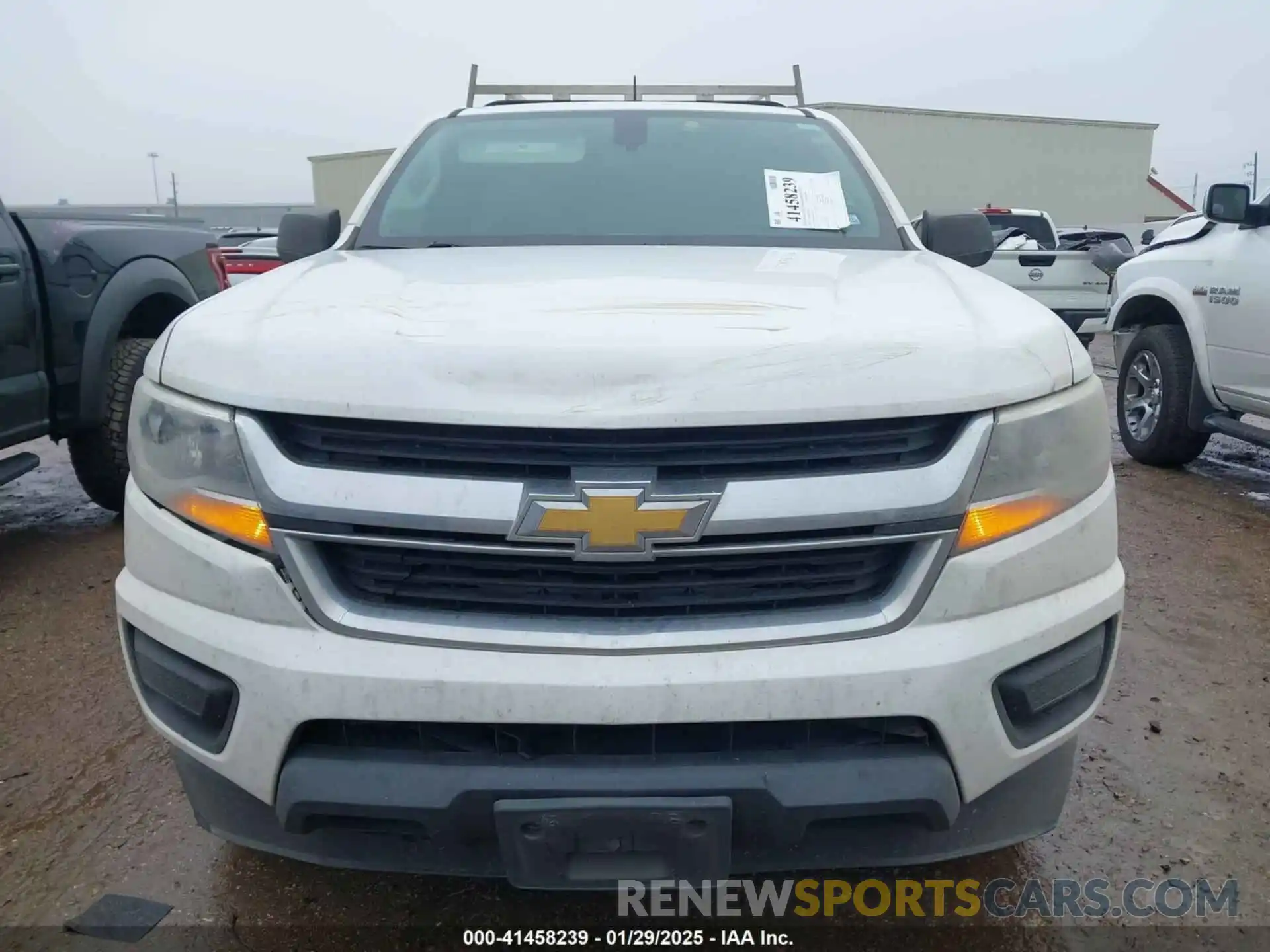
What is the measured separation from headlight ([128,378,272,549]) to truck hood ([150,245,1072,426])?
0.16 ft

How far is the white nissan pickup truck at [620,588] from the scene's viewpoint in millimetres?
1452

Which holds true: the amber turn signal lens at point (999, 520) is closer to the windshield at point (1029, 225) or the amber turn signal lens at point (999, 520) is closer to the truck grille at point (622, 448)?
the truck grille at point (622, 448)

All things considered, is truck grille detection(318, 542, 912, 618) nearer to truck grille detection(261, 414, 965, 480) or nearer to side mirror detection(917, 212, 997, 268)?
truck grille detection(261, 414, 965, 480)

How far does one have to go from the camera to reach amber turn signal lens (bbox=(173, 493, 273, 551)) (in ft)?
5.05

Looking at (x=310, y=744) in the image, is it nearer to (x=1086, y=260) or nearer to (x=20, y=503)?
(x=20, y=503)

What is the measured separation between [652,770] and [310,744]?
1.81 feet

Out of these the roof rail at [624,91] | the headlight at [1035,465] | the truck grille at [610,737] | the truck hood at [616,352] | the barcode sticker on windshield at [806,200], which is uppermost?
the roof rail at [624,91]

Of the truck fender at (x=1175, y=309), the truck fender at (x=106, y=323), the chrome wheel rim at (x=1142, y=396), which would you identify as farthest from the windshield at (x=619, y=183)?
the chrome wheel rim at (x=1142, y=396)

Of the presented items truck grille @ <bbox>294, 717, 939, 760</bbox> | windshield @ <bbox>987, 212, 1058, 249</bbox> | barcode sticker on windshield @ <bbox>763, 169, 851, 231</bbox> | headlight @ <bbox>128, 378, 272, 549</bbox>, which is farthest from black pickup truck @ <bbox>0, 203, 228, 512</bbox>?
windshield @ <bbox>987, 212, 1058, 249</bbox>

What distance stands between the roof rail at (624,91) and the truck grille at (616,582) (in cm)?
327

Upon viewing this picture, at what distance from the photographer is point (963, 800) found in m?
1.53

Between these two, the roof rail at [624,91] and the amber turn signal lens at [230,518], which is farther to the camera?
the roof rail at [624,91]

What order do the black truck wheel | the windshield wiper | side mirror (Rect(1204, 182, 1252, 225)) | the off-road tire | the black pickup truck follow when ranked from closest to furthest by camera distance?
the windshield wiper < the black pickup truck < the black truck wheel < side mirror (Rect(1204, 182, 1252, 225)) < the off-road tire

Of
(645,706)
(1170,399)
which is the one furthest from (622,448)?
(1170,399)
